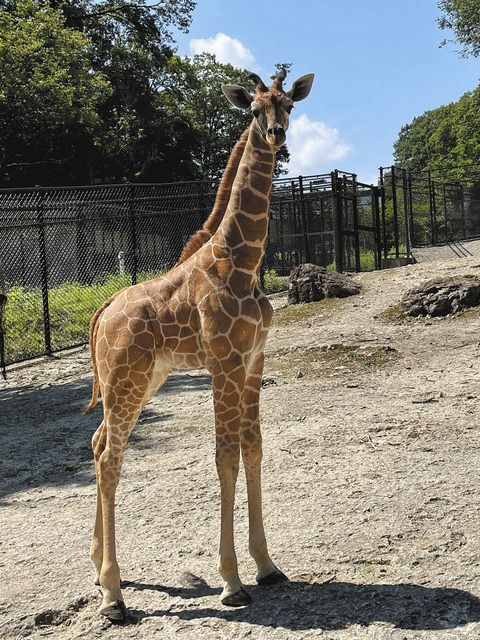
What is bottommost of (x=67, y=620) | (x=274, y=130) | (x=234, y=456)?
(x=67, y=620)

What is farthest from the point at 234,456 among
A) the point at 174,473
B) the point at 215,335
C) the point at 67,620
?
A: the point at 174,473

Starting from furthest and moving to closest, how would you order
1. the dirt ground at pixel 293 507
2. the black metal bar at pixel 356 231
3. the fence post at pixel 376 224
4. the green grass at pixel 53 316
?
the fence post at pixel 376 224, the black metal bar at pixel 356 231, the green grass at pixel 53 316, the dirt ground at pixel 293 507

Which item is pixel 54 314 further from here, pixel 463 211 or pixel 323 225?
pixel 463 211

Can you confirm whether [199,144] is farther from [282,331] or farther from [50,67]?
[282,331]

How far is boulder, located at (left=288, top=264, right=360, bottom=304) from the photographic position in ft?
40.9

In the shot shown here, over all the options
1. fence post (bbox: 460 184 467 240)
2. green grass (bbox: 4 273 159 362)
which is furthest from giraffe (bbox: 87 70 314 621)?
fence post (bbox: 460 184 467 240)

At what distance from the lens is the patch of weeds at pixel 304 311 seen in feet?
38.3

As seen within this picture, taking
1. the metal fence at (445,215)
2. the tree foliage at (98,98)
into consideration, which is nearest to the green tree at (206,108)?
the tree foliage at (98,98)

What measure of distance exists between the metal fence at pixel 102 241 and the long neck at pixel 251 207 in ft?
23.0

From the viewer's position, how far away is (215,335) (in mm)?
3715

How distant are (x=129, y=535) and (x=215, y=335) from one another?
179 centimetres

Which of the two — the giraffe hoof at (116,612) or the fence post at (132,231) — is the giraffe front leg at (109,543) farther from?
the fence post at (132,231)

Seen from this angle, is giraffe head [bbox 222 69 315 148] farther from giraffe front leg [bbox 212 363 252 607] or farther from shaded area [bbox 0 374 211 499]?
shaded area [bbox 0 374 211 499]

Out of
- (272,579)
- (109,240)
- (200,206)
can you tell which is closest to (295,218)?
(200,206)
